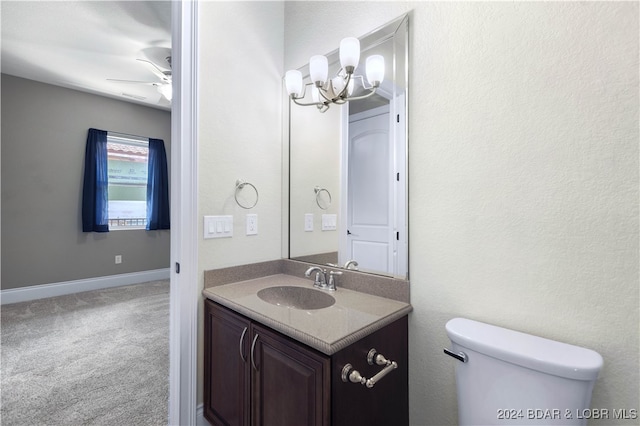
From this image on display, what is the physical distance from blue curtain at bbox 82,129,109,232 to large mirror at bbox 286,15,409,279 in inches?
139

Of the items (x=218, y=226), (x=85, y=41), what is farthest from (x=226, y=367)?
(x=85, y=41)

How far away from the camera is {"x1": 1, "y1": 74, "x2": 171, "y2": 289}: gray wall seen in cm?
340

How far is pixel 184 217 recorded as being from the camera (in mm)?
1431

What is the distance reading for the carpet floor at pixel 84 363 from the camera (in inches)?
64.9

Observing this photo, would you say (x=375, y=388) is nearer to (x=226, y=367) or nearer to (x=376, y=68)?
(x=226, y=367)

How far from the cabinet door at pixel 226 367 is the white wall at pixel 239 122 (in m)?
0.10

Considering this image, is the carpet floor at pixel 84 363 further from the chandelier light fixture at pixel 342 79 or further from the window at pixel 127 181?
the chandelier light fixture at pixel 342 79

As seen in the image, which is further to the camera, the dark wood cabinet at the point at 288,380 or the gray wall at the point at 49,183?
the gray wall at the point at 49,183

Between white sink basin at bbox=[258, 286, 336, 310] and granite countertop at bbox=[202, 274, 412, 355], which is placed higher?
granite countertop at bbox=[202, 274, 412, 355]

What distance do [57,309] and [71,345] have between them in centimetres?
119

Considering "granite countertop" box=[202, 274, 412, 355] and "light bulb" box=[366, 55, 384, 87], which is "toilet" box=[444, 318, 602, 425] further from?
"light bulb" box=[366, 55, 384, 87]

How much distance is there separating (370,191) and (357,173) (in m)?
0.13

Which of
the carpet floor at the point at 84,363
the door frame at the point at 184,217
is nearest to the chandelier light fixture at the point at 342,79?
the door frame at the point at 184,217

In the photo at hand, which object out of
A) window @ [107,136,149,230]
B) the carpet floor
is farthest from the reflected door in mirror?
window @ [107,136,149,230]
